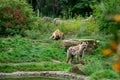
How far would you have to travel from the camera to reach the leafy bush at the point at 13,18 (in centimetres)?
2134

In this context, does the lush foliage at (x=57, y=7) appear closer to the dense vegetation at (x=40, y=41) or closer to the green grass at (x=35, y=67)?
the dense vegetation at (x=40, y=41)

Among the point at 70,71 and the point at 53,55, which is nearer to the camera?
the point at 70,71

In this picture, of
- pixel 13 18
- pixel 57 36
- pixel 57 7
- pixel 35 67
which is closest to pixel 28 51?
pixel 35 67

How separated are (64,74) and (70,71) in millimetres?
248

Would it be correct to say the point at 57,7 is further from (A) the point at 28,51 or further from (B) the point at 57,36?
(A) the point at 28,51

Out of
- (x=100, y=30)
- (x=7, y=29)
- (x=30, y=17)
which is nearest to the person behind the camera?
(x=100, y=30)

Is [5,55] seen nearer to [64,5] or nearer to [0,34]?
[0,34]

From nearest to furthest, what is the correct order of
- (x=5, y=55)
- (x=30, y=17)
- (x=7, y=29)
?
1. (x=5, y=55)
2. (x=7, y=29)
3. (x=30, y=17)

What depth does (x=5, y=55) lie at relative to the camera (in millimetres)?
15570

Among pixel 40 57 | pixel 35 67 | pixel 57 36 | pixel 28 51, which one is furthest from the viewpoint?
pixel 57 36

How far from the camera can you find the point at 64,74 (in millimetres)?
13414

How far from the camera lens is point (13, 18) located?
71.3 ft

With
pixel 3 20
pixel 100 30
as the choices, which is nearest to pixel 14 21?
pixel 3 20

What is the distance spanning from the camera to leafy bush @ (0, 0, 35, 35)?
21.3m
